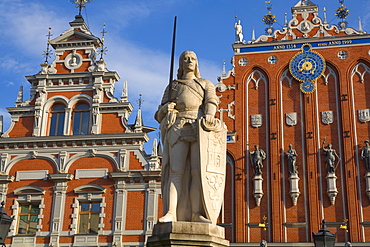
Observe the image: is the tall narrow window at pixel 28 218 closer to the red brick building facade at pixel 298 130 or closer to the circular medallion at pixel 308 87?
the red brick building facade at pixel 298 130

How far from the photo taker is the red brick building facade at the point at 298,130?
63.7 feet

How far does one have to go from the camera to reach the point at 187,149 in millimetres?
7246

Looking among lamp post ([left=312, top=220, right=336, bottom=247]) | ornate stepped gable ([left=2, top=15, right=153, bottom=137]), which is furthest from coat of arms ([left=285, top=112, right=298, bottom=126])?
lamp post ([left=312, top=220, right=336, bottom=247])

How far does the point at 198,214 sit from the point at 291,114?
1428 cm

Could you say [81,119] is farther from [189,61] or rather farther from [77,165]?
[189,61]

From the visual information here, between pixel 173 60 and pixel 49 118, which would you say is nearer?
pixel 173 60

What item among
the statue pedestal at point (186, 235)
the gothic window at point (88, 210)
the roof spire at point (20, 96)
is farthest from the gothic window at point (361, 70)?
the statue pedestal at point (186, 235)

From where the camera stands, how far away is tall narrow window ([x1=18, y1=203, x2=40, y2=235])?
2038 centimetres

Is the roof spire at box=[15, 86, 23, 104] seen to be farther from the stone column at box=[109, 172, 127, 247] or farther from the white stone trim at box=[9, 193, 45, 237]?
the stone column at box=[109, 172, 127, 247]

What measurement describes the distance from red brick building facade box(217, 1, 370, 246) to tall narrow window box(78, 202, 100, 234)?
15.3 ft

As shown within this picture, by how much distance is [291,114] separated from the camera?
20.7 meters

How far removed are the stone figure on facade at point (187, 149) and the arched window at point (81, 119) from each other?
1414 cm

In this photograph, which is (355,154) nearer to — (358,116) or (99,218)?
(358,116)

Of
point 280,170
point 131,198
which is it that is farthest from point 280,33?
point 131,198
